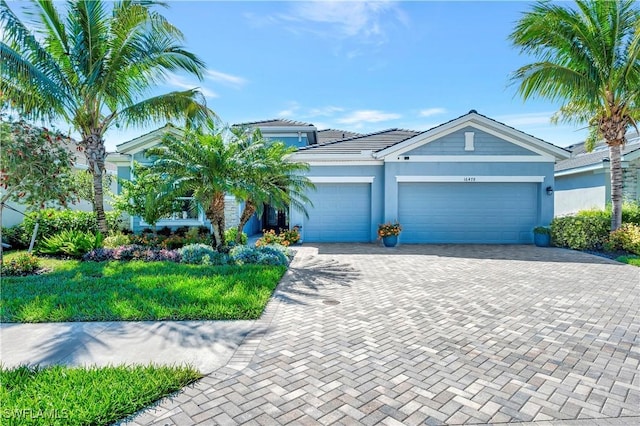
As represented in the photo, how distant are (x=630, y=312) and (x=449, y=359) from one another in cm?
427

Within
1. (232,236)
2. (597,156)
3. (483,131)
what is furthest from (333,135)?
(597,156)

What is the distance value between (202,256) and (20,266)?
15.1 feet

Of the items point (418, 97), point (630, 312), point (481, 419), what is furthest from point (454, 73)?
point (481, 419)

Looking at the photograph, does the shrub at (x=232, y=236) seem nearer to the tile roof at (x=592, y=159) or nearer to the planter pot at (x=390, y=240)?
the planter pot at (x=390, y=240)

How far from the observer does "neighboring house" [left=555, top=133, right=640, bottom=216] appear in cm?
1541

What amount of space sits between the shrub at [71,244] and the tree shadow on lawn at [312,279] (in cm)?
673

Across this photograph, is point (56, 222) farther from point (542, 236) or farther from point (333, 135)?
point (542, 236)

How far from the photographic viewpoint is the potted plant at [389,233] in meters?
13.5

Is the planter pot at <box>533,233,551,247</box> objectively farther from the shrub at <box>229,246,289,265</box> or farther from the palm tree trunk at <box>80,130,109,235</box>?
the palm tree trunk at <box>80,130,109,235</box>

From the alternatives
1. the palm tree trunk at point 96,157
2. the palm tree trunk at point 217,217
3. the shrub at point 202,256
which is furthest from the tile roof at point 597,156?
the palm tree trunk at point 96,157

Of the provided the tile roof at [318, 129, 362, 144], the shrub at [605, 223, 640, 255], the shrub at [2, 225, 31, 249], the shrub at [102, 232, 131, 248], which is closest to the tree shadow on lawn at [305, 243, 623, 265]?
the shrub at [605, 223, 640, 255]

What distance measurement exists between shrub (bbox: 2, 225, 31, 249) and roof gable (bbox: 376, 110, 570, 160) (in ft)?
46.4

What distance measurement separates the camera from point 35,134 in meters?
9.70

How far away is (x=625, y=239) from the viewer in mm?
11445
